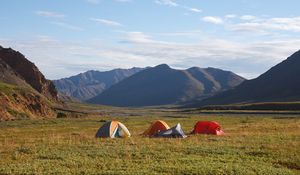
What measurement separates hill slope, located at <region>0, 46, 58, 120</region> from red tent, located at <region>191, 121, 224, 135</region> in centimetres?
5855

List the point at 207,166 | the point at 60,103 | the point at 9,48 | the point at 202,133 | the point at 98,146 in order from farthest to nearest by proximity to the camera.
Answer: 1. the point at 60,103
2. the point at 9,48
3. the point at 202,133
4. the point at 98,146
5. the point at 207,166

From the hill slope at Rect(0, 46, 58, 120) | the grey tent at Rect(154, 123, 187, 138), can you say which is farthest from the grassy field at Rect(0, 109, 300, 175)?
the hill slope at Rect(0, 46, 58, 120)

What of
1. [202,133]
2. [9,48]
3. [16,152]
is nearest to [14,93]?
[9,48]

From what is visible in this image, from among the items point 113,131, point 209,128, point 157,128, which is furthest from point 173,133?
point 113,131

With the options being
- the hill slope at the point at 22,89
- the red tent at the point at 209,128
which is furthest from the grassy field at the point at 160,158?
the hill slope at the point at 22,89

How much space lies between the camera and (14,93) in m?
112

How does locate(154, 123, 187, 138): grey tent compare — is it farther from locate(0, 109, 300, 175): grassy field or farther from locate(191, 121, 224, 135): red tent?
locate(191, 121, 224, 135): red tent

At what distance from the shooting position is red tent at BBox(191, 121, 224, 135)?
131ft

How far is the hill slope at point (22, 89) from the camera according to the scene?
103 meters

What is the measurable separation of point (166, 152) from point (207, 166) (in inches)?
197

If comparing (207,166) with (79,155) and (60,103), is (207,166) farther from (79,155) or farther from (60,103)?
(60,103)

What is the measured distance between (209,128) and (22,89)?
89.9m

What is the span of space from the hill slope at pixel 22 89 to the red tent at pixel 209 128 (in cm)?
5855

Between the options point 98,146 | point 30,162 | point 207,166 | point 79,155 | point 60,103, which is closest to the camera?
point 207,166
